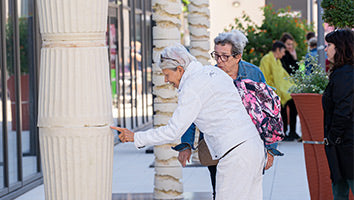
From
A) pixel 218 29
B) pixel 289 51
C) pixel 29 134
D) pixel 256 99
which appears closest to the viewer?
pixel 256 99

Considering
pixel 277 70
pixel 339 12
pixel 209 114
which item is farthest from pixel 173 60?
pixel 277 70

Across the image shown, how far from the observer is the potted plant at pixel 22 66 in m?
9.00

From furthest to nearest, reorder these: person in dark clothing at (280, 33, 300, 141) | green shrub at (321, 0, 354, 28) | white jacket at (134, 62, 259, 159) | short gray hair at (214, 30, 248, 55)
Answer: person in dark clothing at (280, 33, 300, 141)
green shrub at (321, 0, 354, 28)
short gray hair at (214, 30, 248, 55)
white jacket at (134, 62, 259, 159)

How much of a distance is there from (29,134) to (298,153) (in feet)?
15.4

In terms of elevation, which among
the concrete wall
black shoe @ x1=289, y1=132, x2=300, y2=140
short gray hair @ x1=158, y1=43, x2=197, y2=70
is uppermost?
the concrete wall

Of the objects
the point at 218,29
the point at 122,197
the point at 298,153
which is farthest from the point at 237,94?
the point at 218,29

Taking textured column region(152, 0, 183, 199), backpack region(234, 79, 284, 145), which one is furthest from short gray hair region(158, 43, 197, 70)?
textured column region(152, 0, 183, 199)

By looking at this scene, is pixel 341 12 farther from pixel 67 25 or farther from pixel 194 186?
pixel 67 25

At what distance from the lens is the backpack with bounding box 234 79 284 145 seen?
4.82 meters

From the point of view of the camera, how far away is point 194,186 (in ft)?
29.9

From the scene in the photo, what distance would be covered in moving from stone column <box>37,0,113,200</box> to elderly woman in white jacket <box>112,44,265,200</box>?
38cm

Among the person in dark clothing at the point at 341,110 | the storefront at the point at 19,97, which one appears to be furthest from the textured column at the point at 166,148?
the person in dark clothing at the point at 341,110

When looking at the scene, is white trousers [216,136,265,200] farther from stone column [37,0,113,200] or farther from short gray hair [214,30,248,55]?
short gray hair [214,30,248,55]

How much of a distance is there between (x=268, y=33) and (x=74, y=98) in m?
11.7
